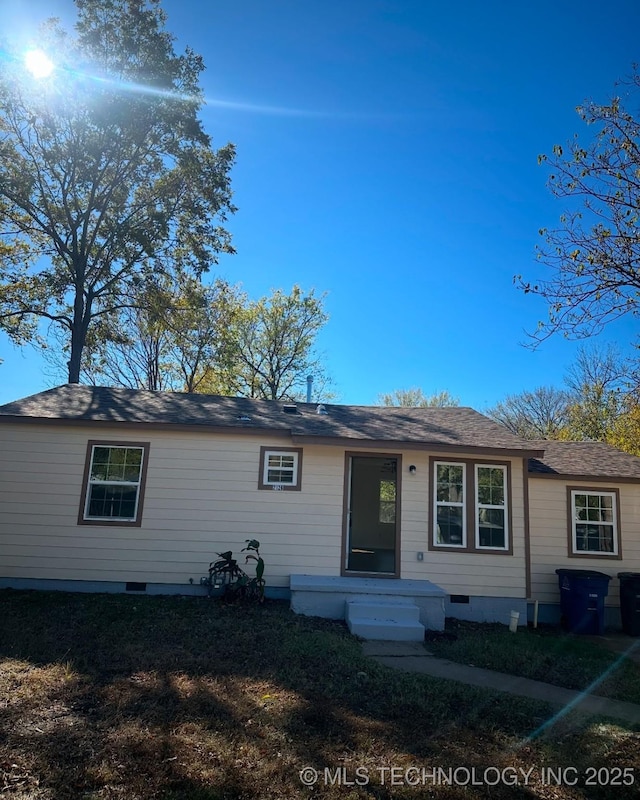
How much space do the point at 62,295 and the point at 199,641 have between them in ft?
48.7

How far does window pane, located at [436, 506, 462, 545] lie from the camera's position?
8.51 meters

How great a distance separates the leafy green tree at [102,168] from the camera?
50.5 feet

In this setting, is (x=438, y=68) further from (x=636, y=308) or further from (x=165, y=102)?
(x=165, y=102)

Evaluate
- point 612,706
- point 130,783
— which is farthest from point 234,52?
point 612,706

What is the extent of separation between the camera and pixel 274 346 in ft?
78.8

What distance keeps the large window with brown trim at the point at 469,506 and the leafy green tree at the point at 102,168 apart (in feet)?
39.4

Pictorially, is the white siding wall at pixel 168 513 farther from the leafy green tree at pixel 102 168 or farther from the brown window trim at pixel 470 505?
the leafy green tree at pixel 102 168

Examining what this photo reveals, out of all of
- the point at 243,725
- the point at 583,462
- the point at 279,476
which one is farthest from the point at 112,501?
the point at 583,462

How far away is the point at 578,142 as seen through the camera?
5324mm

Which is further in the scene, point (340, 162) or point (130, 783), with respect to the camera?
point (340, 162)

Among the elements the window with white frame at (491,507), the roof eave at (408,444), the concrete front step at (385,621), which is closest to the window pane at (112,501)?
the roof eave at (408,444)

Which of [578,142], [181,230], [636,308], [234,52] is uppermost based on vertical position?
Result: [181,230]

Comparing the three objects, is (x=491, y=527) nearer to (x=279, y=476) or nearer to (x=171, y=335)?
(x=279, y=476)

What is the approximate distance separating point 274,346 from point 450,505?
54.6 feet
